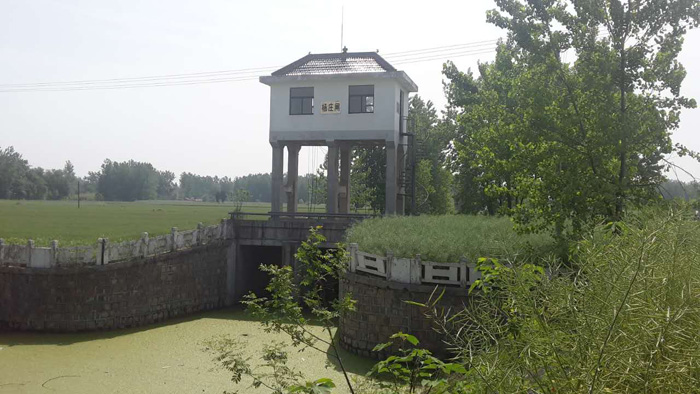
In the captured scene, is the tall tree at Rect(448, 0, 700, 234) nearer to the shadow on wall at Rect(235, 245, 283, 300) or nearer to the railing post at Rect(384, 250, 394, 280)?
the railing post at Rect(384, 250, 394, 280)

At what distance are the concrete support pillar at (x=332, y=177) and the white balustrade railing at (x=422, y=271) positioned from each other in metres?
11.2

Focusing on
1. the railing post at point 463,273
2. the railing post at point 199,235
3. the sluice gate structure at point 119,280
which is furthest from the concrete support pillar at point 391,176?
the railing post at point 463,273

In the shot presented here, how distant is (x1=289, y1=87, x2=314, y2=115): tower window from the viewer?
27516 millimetres

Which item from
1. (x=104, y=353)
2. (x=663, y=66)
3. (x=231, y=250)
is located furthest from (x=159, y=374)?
(x=663, y=66)

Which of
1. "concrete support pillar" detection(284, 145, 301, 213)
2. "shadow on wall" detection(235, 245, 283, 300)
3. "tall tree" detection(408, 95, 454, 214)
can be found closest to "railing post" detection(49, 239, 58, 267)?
"shadow on wall" detection(235, 245, 283, 300)

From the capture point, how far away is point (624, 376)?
260 centimetres

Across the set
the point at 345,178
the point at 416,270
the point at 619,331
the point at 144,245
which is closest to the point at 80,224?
the point at 144,245

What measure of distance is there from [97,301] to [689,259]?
19370mm

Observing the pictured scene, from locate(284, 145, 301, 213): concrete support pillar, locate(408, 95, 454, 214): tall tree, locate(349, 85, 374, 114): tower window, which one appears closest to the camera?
locate(349, 85, 374, 114): tower window

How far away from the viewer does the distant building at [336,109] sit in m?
26.8

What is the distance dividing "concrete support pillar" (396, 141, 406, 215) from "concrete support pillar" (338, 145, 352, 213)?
285 cm

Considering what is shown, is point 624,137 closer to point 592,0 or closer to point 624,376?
point 592,0

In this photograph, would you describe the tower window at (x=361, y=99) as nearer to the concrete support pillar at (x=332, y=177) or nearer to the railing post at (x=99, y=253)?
the concrete support pillar at (x=332, y=177)

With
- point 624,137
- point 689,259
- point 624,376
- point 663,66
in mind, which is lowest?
point 624,376
